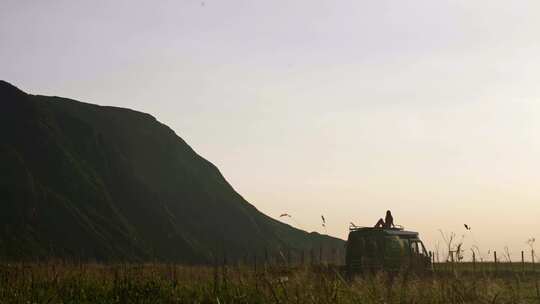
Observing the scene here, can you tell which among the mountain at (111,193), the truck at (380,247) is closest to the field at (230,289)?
the truck at (380,247)

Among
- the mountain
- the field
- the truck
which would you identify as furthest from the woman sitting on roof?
the mountain

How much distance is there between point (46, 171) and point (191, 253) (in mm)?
24677

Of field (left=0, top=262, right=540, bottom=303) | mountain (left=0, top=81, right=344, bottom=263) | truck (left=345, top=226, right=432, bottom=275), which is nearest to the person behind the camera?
field (left=0, top=262, right=540, bottom=303)

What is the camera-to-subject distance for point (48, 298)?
1203cm

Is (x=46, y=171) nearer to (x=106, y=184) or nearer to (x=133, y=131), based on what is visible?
(x=106, y=184)

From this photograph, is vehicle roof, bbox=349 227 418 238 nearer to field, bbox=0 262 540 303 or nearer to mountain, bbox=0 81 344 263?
field, bbox=0 262 540 303

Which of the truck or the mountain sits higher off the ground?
the mountain

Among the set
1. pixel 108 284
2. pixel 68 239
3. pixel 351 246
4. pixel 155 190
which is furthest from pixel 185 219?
pixel 108 284

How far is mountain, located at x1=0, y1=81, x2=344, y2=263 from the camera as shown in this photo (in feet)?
277

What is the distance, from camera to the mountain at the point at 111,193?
84.4m

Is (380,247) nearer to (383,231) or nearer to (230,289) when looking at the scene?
(383,231)

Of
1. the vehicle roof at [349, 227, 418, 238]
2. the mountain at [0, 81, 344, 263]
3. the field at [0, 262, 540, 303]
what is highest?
the mountain at [0, 81, 344, 263]

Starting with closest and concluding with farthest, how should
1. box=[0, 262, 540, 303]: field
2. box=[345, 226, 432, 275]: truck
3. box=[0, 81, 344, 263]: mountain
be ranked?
box=[0, 262, 540, 303]: field → box=[345, 226, 432, 275]: truck → box=[0, 81, 344, 263]: mountain

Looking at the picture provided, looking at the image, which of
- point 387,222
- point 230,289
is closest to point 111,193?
point 387,222
